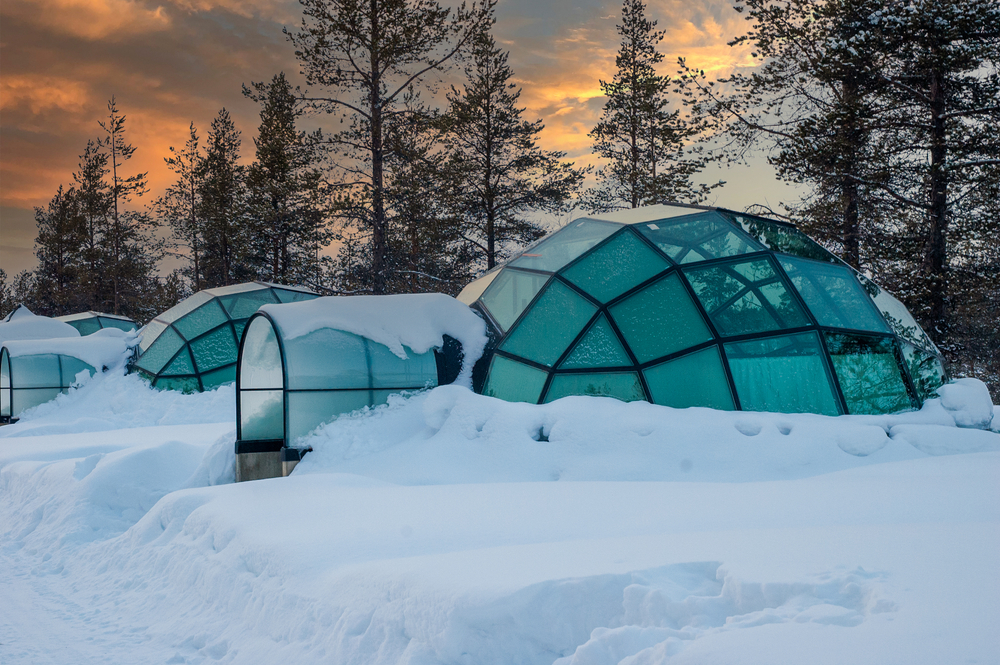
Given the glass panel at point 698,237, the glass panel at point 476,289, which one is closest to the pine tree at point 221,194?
the glass panel at point 476,289

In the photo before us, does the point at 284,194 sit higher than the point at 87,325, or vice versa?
the point at 284,194

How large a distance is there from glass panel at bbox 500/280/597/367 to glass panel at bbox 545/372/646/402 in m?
0.39

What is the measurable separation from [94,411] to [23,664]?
18.5 metres

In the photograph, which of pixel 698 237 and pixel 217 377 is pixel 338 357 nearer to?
pixel 698 237

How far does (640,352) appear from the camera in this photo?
9.61 m

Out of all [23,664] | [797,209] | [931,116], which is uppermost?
[931,116]

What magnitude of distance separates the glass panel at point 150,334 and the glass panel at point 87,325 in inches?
525

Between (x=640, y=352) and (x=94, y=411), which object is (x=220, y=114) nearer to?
(x=94, y=411)

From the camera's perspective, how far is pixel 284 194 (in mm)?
29859

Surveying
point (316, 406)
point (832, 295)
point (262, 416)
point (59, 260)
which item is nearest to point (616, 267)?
point (832, 295)

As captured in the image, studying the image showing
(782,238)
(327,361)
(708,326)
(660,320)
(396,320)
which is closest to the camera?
(708,326)

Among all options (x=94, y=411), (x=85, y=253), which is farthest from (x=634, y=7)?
(x=85, y=253)

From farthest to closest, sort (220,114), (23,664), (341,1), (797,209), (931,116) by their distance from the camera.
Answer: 1. (220,114)
2. (341,1)
3. (797,209)
4. (931,116)
5. (23,664)

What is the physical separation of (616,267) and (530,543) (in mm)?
6461
